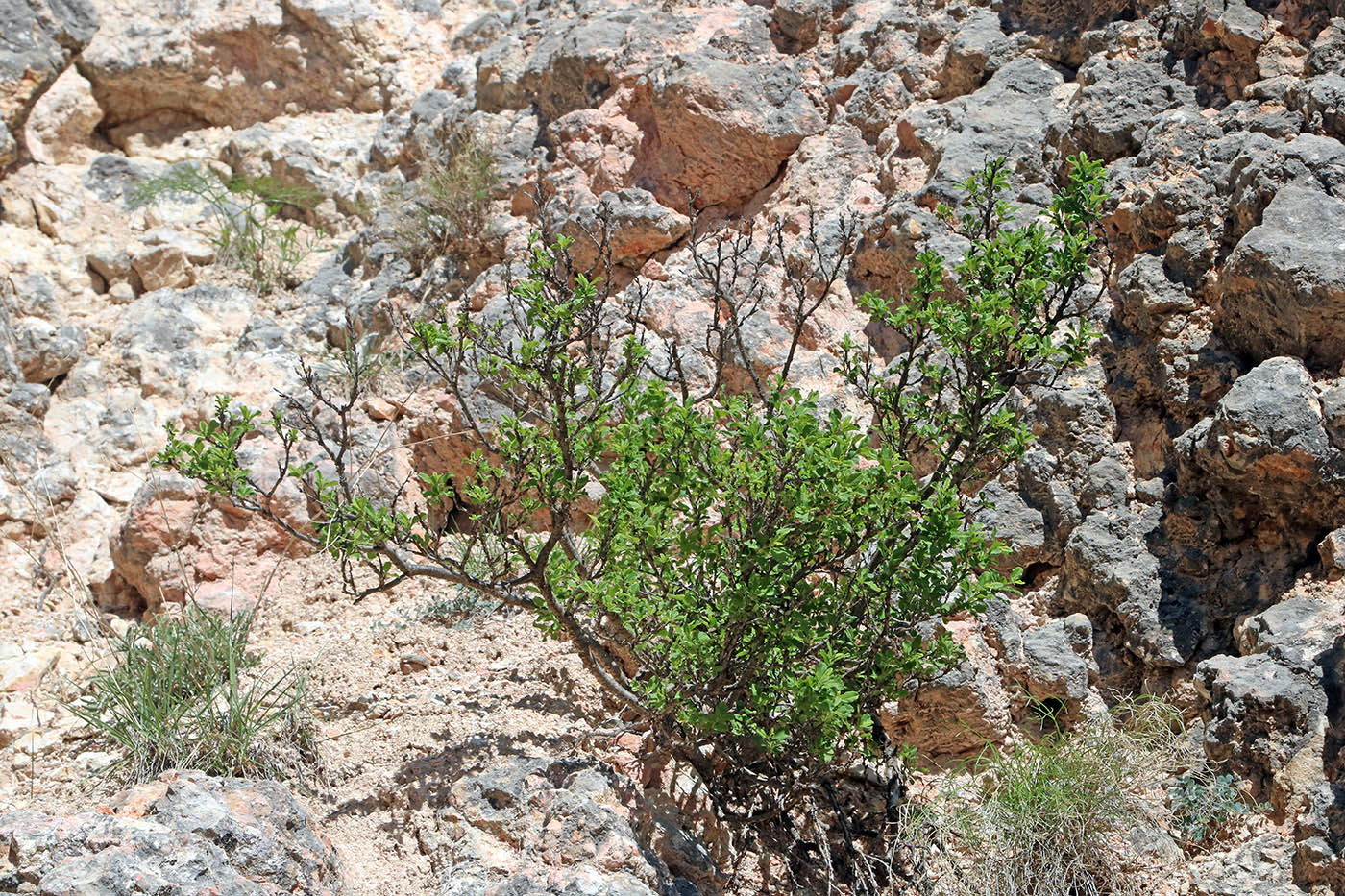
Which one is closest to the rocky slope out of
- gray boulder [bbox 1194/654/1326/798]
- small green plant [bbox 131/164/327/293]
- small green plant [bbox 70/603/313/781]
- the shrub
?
gray boulder [bbox 1194/654/1326/798]

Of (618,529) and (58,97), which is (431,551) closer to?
(618,529)

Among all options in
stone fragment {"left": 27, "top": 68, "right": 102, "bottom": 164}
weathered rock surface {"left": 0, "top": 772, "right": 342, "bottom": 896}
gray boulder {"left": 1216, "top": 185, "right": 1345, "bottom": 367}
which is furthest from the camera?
stone fragment {"left": 27, "top": 68, "right": 102, "bottom": 164}

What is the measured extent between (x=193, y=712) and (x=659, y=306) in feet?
8.72

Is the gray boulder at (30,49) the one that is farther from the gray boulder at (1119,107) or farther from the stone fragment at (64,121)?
the gray boulder at (1119,107)

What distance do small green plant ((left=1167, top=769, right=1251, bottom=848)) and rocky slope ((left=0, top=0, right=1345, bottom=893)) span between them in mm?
88

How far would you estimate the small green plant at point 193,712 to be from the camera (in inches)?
146

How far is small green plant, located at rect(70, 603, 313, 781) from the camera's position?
12.1 feet

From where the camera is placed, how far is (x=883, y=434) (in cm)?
365

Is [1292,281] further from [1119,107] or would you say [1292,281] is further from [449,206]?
[449,206]

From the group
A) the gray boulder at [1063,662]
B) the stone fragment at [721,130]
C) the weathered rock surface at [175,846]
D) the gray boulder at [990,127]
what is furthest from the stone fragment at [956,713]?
the stone fragment at [721,130]

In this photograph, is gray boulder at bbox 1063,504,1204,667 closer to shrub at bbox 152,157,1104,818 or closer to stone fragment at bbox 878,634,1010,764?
stone fragment at bbox 878,634,1010,764

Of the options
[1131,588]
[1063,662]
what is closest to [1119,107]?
[1131,588]

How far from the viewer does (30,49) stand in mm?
6938

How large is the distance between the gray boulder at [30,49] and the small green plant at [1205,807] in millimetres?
7014
